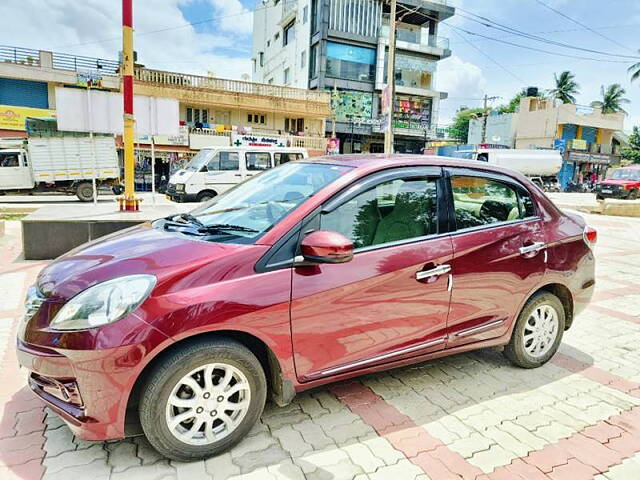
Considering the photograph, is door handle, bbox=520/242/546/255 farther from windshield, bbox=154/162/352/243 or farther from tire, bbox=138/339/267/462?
tire, bbox=138/339/267/462

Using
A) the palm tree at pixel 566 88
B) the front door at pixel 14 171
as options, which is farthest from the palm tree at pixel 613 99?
the front door at pixel 14 171

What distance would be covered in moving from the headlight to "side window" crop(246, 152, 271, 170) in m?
12.1

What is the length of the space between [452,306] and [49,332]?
235 centimetres

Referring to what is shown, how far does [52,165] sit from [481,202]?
18.7 meters

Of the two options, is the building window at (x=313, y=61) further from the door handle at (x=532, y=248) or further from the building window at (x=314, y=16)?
the door handle at (x=532, y=248)

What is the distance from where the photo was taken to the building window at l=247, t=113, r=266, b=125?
31.7 m

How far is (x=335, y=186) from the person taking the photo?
276cm

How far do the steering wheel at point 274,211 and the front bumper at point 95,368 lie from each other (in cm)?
90

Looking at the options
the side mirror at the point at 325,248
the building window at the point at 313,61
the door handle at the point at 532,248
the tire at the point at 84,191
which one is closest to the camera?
the side mirror at the point at 325,248

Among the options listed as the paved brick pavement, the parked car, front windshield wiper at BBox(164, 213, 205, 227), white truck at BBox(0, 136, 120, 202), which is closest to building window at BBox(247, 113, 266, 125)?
white truck at BBox(0, 136, 120, 202)

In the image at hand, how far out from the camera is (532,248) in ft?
11.3

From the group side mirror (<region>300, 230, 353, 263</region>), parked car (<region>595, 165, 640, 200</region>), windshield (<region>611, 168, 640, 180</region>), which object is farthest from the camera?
windshield (<region>611, 168, 640, 180</region>)

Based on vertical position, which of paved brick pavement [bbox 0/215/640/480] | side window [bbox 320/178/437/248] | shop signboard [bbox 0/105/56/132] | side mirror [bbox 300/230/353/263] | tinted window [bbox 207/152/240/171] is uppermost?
shop signboard [bbox 0/105/56/132]

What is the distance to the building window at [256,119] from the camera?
31.7 metres
